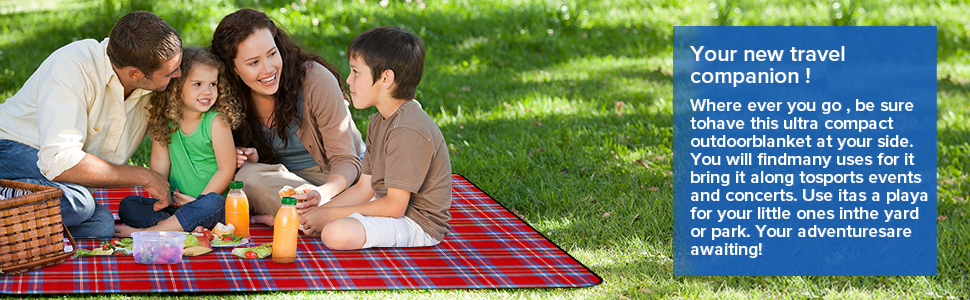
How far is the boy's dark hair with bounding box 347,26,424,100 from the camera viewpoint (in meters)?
3.43

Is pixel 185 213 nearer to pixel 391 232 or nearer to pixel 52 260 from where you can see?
pixel 52 260

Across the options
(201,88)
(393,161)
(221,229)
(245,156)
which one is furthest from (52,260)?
(393,161)

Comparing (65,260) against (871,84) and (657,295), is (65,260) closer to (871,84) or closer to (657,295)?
(657,295)

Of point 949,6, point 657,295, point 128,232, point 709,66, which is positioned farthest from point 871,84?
point 128,232

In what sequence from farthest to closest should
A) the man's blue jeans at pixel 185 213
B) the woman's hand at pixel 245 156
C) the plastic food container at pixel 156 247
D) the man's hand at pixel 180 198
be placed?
the woman's hand at pixel 245 156 < the man's hand at pixel 180 198 < the man's blue jeans at pixel 185 213 < the plastic food container at pixel 156 247

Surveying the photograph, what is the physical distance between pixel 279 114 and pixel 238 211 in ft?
1.98

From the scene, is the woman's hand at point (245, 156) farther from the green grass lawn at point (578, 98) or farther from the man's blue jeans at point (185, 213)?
the green grass lawn at point (578, 98)

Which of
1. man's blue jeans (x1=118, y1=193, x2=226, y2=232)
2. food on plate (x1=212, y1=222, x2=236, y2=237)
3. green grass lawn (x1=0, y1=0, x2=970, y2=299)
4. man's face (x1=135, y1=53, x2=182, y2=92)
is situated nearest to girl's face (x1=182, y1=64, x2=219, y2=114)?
man's face (x1=135, y1=53, x2=182, y2=92)

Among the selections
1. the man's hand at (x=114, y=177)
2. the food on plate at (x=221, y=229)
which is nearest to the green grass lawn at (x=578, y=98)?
the food on plate at (x=221, y=229)

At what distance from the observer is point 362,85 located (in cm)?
349

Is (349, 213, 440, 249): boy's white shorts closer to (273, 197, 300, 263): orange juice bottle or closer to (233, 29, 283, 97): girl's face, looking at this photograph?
(273, 197, 300, 263): orange juice bottle

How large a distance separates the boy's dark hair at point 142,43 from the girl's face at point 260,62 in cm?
36

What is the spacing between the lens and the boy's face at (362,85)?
136 inches

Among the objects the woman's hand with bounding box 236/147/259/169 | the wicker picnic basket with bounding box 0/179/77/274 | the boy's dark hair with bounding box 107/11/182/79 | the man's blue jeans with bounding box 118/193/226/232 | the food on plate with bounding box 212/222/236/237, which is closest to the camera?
the wicker picnic basket with bounding box 0/179/77/274
